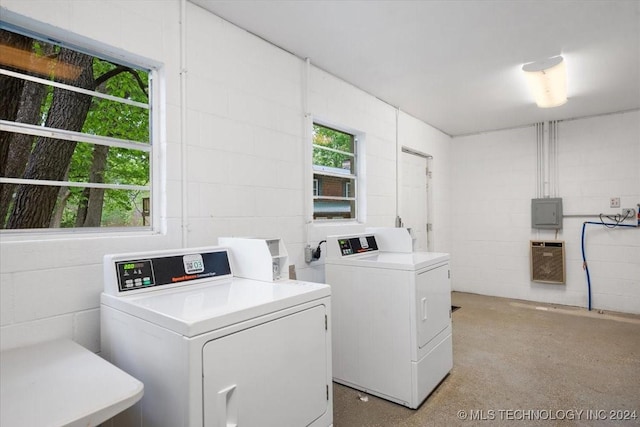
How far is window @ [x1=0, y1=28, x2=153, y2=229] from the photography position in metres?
1.58

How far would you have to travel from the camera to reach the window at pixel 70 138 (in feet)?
5.19

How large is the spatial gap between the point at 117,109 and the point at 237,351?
1.48 metres

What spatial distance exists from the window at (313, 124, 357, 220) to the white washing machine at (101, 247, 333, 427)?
5.06 feet

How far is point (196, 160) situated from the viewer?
83.2 inches

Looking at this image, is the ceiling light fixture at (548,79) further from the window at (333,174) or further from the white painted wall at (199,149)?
the window at (333,174)

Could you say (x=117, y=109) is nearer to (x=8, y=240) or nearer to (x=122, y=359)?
(x=8, y=240)

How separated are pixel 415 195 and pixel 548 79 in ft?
6.48

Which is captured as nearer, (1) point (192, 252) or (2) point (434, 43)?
(1) point (192, 252)

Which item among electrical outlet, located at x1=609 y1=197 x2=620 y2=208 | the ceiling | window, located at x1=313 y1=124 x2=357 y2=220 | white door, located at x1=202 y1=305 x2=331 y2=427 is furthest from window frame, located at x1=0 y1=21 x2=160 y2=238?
electrical outlet, located at x1=609 y1=197 x2=620 y2=208

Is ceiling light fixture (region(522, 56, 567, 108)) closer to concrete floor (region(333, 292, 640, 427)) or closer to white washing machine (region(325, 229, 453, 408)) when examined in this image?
white washing machine (region(325, 229, 453, 408))

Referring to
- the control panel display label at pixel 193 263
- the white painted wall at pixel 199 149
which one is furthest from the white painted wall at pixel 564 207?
the control panel display label at pixel 193 263

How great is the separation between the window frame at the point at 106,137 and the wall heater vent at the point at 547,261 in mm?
4819

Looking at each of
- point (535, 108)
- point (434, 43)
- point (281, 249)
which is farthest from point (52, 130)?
point (535, 108)

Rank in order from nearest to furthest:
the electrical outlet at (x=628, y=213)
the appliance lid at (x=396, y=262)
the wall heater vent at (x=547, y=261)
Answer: the appliance lid at (x=396, y=262)
the electrical outlet at (x=628, y=213)
the wall heater vent at (x=547, y=261)
